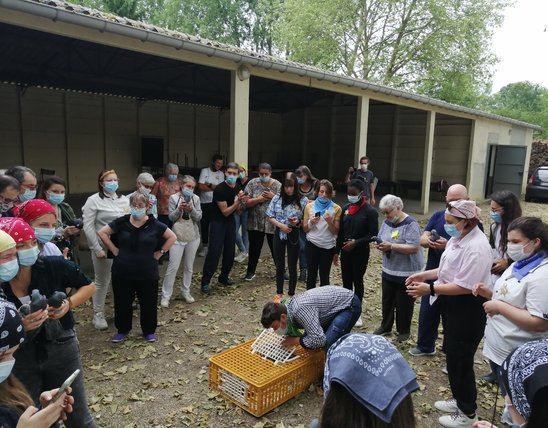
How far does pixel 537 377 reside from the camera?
134 cm

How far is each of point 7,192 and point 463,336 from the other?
4201 millimetres

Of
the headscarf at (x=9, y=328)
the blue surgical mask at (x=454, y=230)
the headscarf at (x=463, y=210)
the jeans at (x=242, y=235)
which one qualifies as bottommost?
the jeans at (x=242, y=235)

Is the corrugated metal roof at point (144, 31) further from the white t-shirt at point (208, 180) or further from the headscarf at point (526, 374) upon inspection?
the headscarf at point (526, 374)

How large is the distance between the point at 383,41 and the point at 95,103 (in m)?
16.4

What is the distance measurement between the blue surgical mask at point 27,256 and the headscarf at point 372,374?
192cm

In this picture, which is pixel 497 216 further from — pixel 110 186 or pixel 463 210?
pixel 110 186

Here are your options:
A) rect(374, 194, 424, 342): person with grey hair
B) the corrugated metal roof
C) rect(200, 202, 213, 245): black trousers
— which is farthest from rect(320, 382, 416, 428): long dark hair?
rect(200, 202, 213, 245): black trousers

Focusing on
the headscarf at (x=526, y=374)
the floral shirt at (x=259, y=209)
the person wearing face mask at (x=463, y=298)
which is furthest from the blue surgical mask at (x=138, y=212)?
the headscarf at (x=526, y=374)

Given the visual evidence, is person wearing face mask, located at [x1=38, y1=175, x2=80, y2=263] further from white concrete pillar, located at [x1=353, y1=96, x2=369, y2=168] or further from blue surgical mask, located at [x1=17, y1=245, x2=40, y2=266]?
white concrete pillar, located at [x1=353, y1=96, x2=369, y2=168]

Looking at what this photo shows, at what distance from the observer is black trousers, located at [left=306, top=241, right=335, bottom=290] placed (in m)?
5.54

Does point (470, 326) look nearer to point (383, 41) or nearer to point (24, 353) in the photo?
point (24, 353)

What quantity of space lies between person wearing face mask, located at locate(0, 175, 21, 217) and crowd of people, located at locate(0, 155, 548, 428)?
1 centimetres

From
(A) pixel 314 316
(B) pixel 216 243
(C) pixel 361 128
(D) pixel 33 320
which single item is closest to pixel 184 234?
(B) pixel 216 243

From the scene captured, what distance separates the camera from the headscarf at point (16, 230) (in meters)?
2.42
